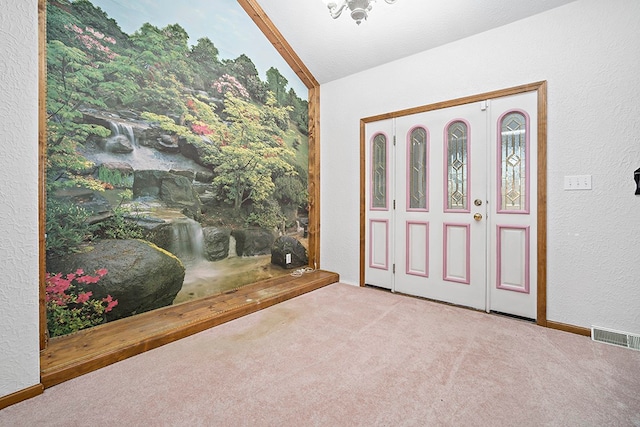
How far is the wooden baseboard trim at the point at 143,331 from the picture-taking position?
5.63 ft

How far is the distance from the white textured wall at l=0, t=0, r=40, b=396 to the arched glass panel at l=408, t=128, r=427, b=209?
9.54 feet

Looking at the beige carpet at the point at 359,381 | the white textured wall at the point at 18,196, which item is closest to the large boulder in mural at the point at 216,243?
the beige carpet at the point at 359,381

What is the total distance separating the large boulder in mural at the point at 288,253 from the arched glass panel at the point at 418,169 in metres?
1.44

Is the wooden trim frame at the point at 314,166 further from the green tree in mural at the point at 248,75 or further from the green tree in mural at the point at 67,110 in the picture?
the green tree in mural at the point at 67,110

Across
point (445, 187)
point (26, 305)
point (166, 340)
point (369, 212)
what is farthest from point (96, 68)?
point (445, 187)

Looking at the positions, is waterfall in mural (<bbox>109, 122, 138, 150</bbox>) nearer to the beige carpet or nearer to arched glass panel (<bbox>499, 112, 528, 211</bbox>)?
the beige carpet

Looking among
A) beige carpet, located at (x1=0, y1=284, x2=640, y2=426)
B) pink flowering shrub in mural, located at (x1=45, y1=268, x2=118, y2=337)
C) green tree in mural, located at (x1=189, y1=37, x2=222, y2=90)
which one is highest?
green tree in mural, located at (x1=189, y1=37, x2=222, y2=90)

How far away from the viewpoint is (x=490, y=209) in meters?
2.68

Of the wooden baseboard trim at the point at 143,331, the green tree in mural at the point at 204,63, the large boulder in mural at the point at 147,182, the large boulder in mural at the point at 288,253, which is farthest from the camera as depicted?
the large boulder in mural at the point at 288,253

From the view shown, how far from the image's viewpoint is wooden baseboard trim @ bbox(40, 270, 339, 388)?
5.63 ft

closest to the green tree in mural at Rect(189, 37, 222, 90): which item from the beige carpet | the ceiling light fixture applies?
the ceiling light fixture

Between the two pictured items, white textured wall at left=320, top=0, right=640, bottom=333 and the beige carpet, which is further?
white textured wall at left=320, top=0, right=640, bottom=333

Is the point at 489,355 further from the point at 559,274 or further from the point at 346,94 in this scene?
the point at 346,94

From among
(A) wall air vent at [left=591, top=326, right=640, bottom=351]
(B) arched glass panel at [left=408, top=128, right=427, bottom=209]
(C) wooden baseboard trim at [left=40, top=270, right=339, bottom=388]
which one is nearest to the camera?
(C) wooden baseboard trim at [left=40, top=270, right=339, bottom=388]
